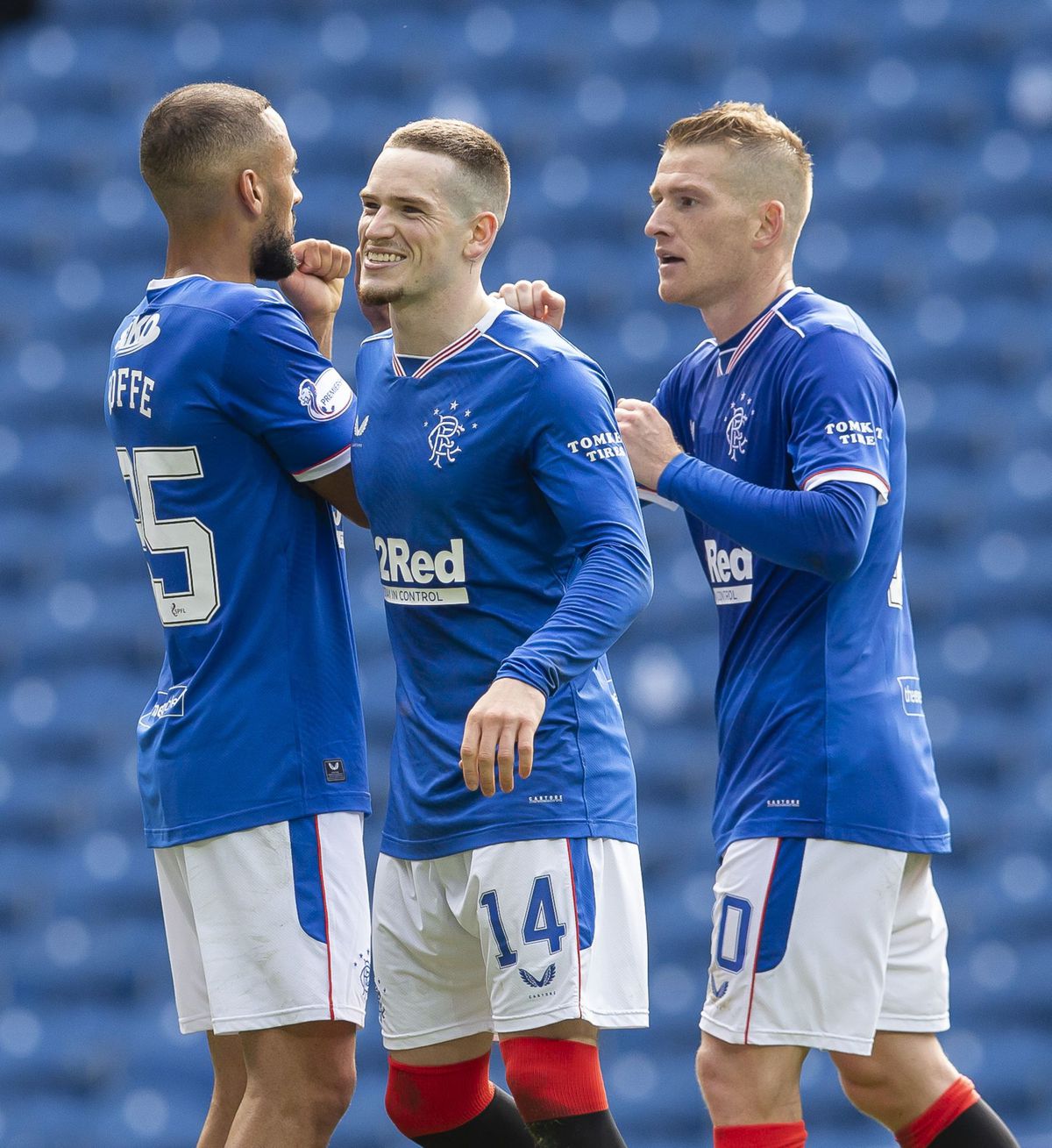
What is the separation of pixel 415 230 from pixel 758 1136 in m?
1.53

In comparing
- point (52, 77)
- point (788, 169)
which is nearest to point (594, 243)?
point (52, 77)

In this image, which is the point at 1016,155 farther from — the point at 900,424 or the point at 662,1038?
the point at 900,424

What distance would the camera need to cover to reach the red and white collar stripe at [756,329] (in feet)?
10.3

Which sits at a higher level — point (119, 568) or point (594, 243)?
point (594, 243)

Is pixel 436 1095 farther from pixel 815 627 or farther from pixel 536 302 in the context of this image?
pixel 536 302

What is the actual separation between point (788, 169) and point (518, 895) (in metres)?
1.38

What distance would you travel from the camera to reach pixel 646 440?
120 inches

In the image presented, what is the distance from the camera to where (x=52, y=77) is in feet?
20.4

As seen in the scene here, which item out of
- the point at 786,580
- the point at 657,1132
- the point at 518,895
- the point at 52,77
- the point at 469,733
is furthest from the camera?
the point at 52,77

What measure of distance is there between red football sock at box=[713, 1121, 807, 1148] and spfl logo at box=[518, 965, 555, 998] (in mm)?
418

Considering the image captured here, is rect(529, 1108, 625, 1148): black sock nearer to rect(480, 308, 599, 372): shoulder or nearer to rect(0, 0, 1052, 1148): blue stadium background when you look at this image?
rect(480, 308, 599, 372): shoulder

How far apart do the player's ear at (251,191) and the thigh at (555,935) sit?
1.12 metres

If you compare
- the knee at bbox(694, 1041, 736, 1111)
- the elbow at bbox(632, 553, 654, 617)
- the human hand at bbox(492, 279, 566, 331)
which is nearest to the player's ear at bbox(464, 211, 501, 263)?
the human hand at bbox(492, 279, 566, 331)

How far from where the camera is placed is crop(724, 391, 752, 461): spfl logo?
311 centimetres
